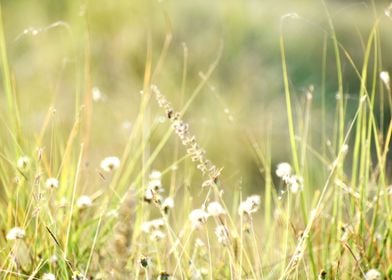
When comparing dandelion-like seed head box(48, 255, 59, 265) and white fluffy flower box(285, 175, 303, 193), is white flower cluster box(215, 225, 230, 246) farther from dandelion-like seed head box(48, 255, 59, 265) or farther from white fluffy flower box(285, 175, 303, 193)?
dandelion-like seed head box(48, 255, 59, 265)

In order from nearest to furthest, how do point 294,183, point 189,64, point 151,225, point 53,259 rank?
point 294,183 < point 53,259 < point 151,225 < point 189,64

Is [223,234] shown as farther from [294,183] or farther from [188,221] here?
[188,221]

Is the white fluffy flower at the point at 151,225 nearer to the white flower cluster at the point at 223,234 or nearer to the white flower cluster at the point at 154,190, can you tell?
the white flower cluster at the point at 154,190

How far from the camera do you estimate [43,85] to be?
4.30 metres

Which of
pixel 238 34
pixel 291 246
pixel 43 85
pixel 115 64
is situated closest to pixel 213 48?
pixel 238 34

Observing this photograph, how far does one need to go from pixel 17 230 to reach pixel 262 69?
329 cm

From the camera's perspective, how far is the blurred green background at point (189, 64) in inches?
164

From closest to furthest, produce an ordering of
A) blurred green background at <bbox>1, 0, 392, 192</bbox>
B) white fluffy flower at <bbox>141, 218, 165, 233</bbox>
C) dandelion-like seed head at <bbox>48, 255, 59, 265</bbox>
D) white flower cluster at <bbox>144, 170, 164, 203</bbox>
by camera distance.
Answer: white flower cluster at <bbox>144, 170, 164, 203</bbox> < dandelion-like seed head at <bbox>48, 255, 59, 265</bbox> < white fluffy flower at <bbox>141, 218, 165, 233</bbox> < blurred green background at <bbox>1, 0, 392, 192</bbox>

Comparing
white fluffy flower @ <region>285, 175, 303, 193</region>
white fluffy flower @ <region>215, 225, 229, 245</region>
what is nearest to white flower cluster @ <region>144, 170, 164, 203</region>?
white fluffy flower @ <region>215, 225, 229, 245</region>

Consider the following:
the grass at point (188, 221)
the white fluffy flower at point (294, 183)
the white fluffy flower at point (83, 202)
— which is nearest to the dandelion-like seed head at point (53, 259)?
the grass at point (188, 221)

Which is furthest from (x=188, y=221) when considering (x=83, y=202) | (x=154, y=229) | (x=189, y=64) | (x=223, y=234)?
(x=189, y=64)

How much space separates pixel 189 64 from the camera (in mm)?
4590

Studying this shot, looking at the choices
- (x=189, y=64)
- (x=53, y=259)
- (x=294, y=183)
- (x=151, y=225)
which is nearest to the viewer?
(x=294, y=183)

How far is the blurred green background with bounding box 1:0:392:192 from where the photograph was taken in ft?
13.6
